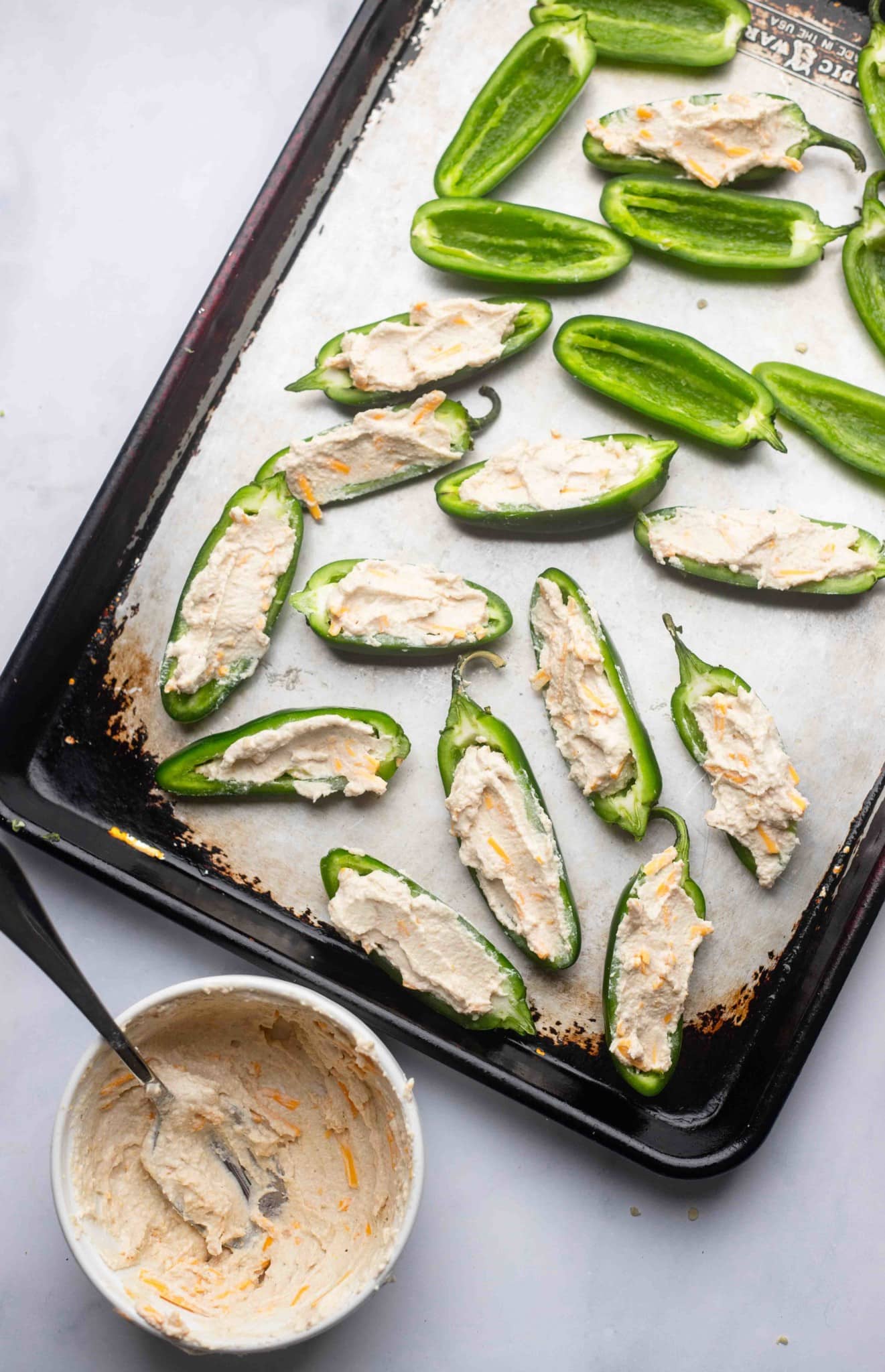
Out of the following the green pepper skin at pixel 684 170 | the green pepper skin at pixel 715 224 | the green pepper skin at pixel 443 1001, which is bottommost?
the green pepper skin at pixel 443 1001

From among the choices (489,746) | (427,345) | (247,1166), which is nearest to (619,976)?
(489,746)

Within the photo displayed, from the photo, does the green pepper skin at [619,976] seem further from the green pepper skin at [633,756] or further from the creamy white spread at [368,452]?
the creamy white spread at [368,452]

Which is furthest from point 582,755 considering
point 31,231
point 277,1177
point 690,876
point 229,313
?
point 31,231

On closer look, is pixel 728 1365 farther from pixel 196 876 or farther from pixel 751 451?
pixel 751 451

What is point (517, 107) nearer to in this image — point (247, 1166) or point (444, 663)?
point (444, 663)

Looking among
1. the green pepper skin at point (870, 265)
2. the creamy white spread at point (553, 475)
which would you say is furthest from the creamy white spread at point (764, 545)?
the green pepper skin at point (870, 265)

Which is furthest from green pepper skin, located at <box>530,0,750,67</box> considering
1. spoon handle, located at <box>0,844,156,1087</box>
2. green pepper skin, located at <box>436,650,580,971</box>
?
spoon handle, located at <box>0,844,156,1087</box>
